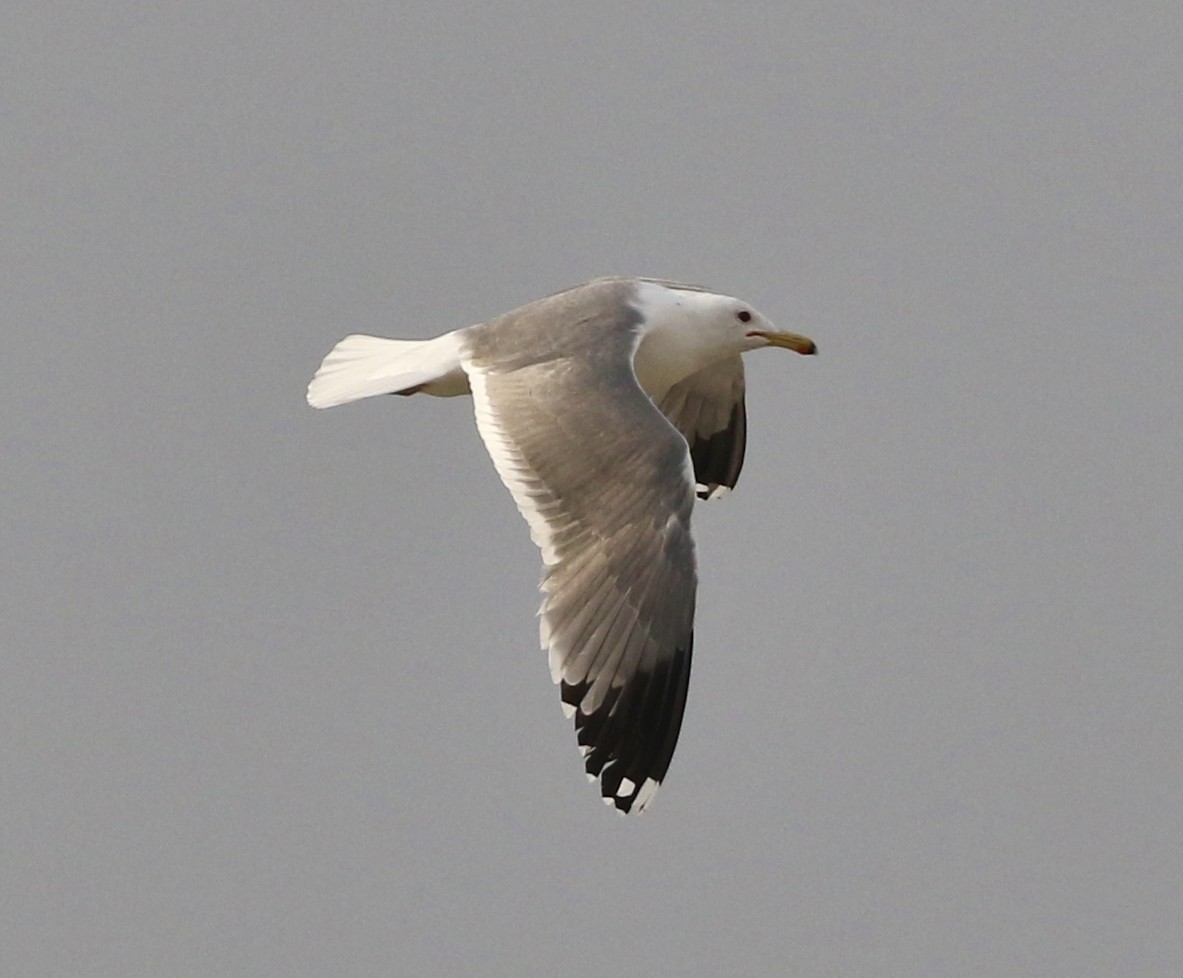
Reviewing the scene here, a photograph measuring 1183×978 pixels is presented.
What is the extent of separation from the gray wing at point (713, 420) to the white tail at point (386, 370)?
1.30m

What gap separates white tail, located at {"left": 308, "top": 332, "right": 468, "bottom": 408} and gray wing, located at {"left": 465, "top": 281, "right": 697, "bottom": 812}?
41 cm

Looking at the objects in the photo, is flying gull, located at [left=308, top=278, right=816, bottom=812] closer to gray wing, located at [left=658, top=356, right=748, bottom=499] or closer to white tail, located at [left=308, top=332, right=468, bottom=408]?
white tail, located at [left=308, top=332, right=468, bottom=408]

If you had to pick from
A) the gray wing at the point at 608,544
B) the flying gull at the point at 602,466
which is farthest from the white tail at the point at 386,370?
the gray wing at the point at 608,544

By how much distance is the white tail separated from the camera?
8.81m

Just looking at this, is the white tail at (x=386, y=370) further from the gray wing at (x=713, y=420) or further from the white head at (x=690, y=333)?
the gray wing at (x=713, y=420)

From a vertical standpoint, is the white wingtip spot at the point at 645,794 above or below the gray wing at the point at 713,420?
below

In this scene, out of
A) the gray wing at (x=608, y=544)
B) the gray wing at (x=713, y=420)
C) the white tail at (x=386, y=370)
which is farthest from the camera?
the gray wing at (x=713, y=420)

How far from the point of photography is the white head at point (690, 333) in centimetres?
905

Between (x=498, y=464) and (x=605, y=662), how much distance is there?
2.89 ft

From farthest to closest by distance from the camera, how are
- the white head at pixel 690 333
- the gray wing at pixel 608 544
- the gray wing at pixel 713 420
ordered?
the gray wing at pixel 713 420 < the white head at pixel 690 333 < the gray wing at pixel 608 544

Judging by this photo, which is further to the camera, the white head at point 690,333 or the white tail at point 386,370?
the white head at point 690,333

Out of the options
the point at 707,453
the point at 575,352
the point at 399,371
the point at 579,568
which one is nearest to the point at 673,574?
the point at 579,568

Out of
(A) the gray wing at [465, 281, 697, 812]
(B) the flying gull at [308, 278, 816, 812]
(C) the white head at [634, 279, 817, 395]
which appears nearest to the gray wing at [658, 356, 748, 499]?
(C) the white head at [634, 279, 817, 395]

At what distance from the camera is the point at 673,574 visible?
7785 mm
